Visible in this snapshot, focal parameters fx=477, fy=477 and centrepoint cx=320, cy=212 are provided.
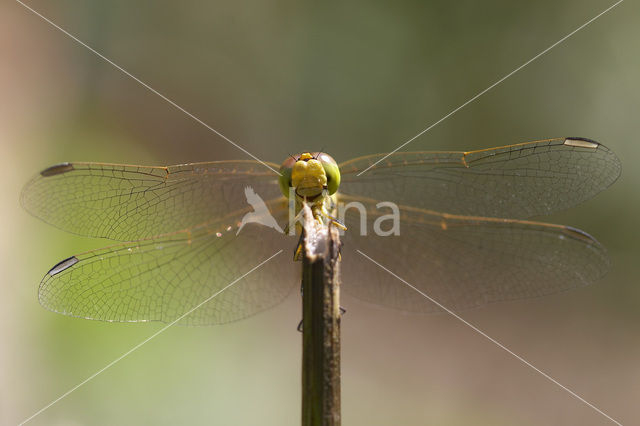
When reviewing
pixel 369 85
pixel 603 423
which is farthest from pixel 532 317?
pixel 369 85

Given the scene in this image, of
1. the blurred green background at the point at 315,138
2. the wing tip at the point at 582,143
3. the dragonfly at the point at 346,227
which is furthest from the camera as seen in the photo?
the blurred green background at the point at 315,138

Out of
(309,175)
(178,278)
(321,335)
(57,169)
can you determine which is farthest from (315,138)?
(321,335)

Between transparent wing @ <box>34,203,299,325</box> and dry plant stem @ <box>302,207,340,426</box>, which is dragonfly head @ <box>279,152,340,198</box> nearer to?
transparent wing @ <box>34,203,299,325</box>

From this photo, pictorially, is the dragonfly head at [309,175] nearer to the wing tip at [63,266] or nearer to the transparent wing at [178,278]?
the transparent wing at [178,278]

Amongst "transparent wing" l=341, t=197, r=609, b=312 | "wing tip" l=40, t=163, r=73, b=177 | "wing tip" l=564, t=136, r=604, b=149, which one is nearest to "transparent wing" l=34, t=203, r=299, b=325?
"wing tip" l=40, t=163, r=73, b=177

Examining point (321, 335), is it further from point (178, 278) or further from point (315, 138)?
point (315, 138)

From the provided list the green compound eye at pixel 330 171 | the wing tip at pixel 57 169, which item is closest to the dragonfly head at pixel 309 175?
the green compound eye at pixel 330 171
